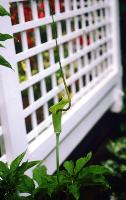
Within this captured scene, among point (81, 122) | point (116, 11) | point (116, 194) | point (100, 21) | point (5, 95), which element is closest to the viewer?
point (5, 95)

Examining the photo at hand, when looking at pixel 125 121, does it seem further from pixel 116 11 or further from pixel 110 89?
pixel 116 11

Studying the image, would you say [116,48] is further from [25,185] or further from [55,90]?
[25,185]

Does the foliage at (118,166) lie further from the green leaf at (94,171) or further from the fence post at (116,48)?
the green leaf at (94,171)

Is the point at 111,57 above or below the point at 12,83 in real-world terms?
below

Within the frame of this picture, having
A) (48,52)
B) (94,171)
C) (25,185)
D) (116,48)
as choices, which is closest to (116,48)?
(116,48)

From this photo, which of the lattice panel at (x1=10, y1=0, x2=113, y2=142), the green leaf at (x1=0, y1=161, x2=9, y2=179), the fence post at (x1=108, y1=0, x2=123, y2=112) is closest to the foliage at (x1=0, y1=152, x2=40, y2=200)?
the green leaf at (x1=0, y1=161, x2=9, y2=179)

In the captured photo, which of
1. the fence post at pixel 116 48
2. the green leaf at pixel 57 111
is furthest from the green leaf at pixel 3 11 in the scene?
the fence post at pixel 116 48

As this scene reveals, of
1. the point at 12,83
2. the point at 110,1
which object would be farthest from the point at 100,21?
the point at 12,83

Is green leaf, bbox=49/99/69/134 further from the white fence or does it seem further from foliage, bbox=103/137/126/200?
foliage, bbox=103/137/126/200

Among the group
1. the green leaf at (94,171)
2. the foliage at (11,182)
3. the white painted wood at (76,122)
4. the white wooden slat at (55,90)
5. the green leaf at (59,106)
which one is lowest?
the white painted wood at (76,122)
